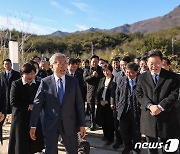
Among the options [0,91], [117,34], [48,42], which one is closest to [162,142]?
[0,91]

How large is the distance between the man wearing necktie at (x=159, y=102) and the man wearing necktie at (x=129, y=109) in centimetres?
89

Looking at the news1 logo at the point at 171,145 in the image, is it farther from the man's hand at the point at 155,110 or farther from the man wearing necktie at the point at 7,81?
the man wearing necktie at the point at 7,81

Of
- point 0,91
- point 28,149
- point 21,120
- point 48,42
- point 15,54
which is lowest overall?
point 28,149

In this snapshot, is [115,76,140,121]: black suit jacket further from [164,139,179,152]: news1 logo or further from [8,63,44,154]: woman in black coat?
[8,63,44,154]: woman in black coat

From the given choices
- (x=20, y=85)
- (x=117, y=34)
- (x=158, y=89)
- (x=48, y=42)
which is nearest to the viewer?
(x=158, y=89)

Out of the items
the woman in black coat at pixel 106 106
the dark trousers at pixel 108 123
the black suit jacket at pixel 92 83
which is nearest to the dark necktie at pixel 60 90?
the woman in black coat at pixel 106 106

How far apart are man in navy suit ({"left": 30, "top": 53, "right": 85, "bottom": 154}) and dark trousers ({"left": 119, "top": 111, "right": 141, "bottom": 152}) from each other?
59.5 inches

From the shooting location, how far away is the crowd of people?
165 inches

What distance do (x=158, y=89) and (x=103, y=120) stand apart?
264 centimetres

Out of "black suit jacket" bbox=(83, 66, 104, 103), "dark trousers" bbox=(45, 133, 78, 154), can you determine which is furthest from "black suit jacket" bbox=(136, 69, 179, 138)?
"black suit jacket" bbox=(83, 66, 104, 103)

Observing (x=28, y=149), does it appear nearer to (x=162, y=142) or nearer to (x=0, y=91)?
(x=0, y=91)

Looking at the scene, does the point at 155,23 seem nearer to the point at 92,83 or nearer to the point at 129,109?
the point at 92,83

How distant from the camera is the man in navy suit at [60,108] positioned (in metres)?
4.14

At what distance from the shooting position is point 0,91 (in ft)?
21.5
